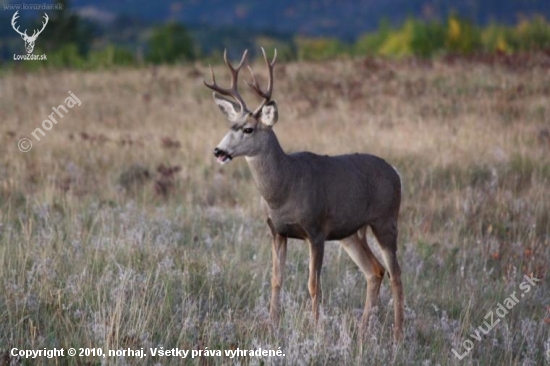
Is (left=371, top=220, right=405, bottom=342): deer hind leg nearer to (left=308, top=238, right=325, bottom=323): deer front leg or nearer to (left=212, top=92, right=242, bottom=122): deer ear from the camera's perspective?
(left=308, top=238, right=325, bottom=323): deer front leg

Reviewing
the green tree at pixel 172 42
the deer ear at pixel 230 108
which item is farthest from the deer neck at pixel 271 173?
the green tree at pixel 172 42

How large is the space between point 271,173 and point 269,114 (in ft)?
1.39

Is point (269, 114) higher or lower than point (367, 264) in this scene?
higher

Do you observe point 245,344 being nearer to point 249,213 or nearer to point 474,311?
point 474,311

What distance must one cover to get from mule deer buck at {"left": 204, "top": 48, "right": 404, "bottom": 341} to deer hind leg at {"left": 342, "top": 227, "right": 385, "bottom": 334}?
55 mm

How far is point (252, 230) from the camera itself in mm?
9102

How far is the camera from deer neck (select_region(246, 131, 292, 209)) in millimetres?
6484

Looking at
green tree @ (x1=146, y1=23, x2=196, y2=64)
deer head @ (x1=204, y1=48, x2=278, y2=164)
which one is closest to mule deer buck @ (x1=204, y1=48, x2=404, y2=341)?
deer head @ (x1=204, y1=48, x2=278, y2=164)

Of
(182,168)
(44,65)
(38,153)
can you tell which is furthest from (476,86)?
(44,65)

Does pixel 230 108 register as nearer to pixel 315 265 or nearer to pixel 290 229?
pixel 290 229

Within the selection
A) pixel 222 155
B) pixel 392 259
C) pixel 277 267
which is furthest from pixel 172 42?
pixel 222 155

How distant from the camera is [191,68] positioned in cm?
2256

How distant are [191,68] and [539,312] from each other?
16.0m

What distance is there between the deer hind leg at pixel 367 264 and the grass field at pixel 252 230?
20cm
